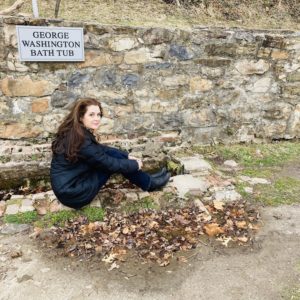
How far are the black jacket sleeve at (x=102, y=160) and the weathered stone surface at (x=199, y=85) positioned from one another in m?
1.99

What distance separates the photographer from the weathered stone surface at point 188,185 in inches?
156

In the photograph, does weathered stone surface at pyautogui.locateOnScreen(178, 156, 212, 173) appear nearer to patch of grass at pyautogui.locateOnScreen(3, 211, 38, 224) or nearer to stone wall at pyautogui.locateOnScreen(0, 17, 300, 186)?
stone wall at pyautogui.locateOnScreen(0, 17, 300, 186)

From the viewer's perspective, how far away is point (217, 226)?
11.1 ft

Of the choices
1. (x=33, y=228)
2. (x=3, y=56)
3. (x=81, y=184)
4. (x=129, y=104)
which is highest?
(x=3, y=56)

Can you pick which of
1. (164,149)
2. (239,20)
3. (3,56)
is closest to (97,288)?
(164,149)

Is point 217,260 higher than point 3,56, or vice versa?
point 3,56

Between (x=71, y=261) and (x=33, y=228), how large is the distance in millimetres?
636

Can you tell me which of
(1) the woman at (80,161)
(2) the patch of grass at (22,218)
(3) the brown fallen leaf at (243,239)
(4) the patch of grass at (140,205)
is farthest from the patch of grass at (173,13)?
(3) the brown fallen leaf at (243,239)

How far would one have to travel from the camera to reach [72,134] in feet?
10.7

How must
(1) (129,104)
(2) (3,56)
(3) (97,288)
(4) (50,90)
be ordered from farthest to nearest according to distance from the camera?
1. (1) (129,104)
2. (4) (50,90)
3. (2) (3,56)
4. (3) (97,288)

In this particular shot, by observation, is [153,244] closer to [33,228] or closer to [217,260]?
[217,260]

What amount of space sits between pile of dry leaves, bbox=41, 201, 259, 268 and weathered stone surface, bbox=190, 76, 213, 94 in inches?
77.1

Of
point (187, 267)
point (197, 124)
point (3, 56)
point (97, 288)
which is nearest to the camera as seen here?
point (97, 288)

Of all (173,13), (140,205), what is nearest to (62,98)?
(140,205)
